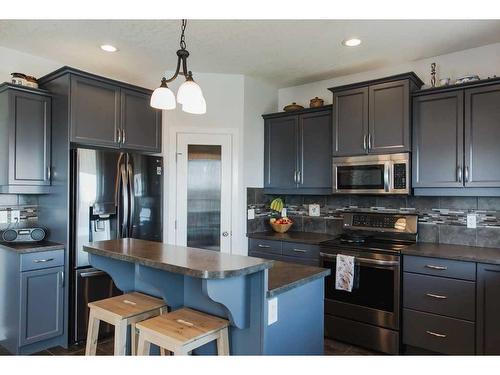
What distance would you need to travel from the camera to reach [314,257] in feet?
11.0

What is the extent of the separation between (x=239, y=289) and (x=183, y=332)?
0.31m

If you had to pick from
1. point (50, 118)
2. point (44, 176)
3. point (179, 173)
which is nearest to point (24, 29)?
point (50, 118)

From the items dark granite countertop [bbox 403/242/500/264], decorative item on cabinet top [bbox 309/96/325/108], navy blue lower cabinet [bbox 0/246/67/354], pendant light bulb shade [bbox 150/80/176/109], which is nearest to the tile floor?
navy blue lower cabinet [bbox 0/246/67/354]

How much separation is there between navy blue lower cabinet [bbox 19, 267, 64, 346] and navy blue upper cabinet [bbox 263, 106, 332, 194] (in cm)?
229

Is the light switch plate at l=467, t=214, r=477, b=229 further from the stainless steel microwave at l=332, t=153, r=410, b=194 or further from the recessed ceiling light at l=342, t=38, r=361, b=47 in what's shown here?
the recessed ceiling light at l=342, t=38, r=361, b=47

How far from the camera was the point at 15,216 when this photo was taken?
3188 mm

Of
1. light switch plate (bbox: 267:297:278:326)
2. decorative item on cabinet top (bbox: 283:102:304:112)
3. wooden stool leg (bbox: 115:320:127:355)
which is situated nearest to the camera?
light switch plate (bbox: 267:297:278:326)

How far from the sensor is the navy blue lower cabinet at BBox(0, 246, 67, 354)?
279cm

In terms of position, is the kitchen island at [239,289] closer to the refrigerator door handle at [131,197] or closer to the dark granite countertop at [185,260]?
the dark granite countertop at [185,260]

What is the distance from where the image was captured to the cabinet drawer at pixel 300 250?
3365 millimetres
